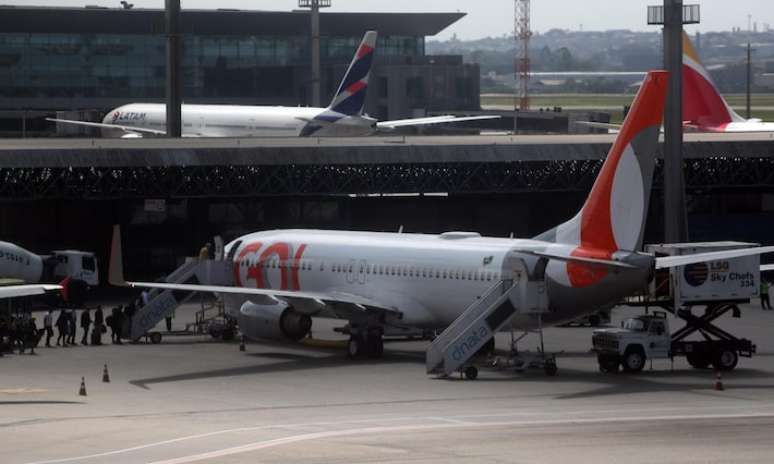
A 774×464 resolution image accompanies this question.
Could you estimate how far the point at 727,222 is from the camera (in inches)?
3420

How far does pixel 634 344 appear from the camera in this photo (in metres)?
48.3

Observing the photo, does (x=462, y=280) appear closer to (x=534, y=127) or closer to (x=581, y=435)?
(x=581, y=435)

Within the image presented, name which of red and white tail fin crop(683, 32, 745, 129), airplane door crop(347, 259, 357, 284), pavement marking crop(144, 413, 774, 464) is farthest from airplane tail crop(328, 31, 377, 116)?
pavement marking crop(144, 413, 774, 464)

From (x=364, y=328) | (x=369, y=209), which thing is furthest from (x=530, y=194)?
(x=364, y=328)

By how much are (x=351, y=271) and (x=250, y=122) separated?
50.0 meters

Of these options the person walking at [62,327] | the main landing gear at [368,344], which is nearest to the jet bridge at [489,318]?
the main landing gear at [368,344]

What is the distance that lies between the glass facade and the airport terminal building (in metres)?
0.09

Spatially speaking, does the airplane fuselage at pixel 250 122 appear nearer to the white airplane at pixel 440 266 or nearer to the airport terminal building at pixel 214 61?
the airport terminal building at pixel 214 61

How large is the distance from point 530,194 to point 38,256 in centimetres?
2573

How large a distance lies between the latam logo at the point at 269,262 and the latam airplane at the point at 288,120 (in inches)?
1592

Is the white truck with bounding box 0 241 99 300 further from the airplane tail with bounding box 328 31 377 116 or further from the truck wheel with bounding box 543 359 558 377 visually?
the truck wheel with bounding box 543 359 558 377

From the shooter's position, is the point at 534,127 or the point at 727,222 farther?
the point at 534,127

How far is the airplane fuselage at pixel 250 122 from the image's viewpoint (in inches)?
3999

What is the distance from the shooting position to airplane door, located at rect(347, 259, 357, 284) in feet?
181
